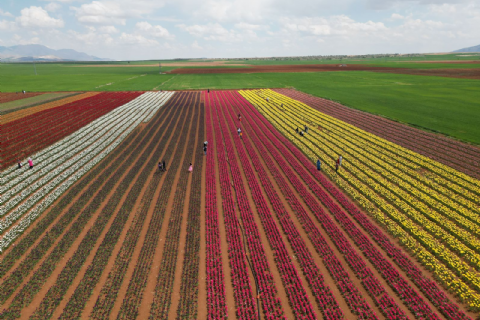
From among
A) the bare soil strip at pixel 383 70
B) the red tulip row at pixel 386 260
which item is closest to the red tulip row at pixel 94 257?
the red tulip row at pixel 386 260

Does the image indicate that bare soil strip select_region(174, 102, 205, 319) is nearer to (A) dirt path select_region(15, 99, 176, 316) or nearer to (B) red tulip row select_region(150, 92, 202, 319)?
(B) red tulip row select_region(150, 92, 202, 319)

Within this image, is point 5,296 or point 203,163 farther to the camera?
point 203,163

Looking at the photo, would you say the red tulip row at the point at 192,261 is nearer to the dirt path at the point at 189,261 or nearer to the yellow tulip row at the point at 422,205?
the dirt path at the point at 189,261

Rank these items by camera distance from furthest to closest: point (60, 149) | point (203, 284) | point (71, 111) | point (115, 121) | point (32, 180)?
point (71, 111) < point (115, 121) < point (60, 149) < point (32, 180) < point (203, 284)

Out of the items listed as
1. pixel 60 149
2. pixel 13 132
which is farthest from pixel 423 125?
pixel 13 132

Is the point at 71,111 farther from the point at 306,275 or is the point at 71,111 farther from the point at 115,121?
the point at 306,275

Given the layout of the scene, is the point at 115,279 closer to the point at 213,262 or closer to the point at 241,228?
the point at 213,262

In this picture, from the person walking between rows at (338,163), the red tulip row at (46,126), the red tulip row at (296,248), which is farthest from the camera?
the red tulip row at (46,126)
